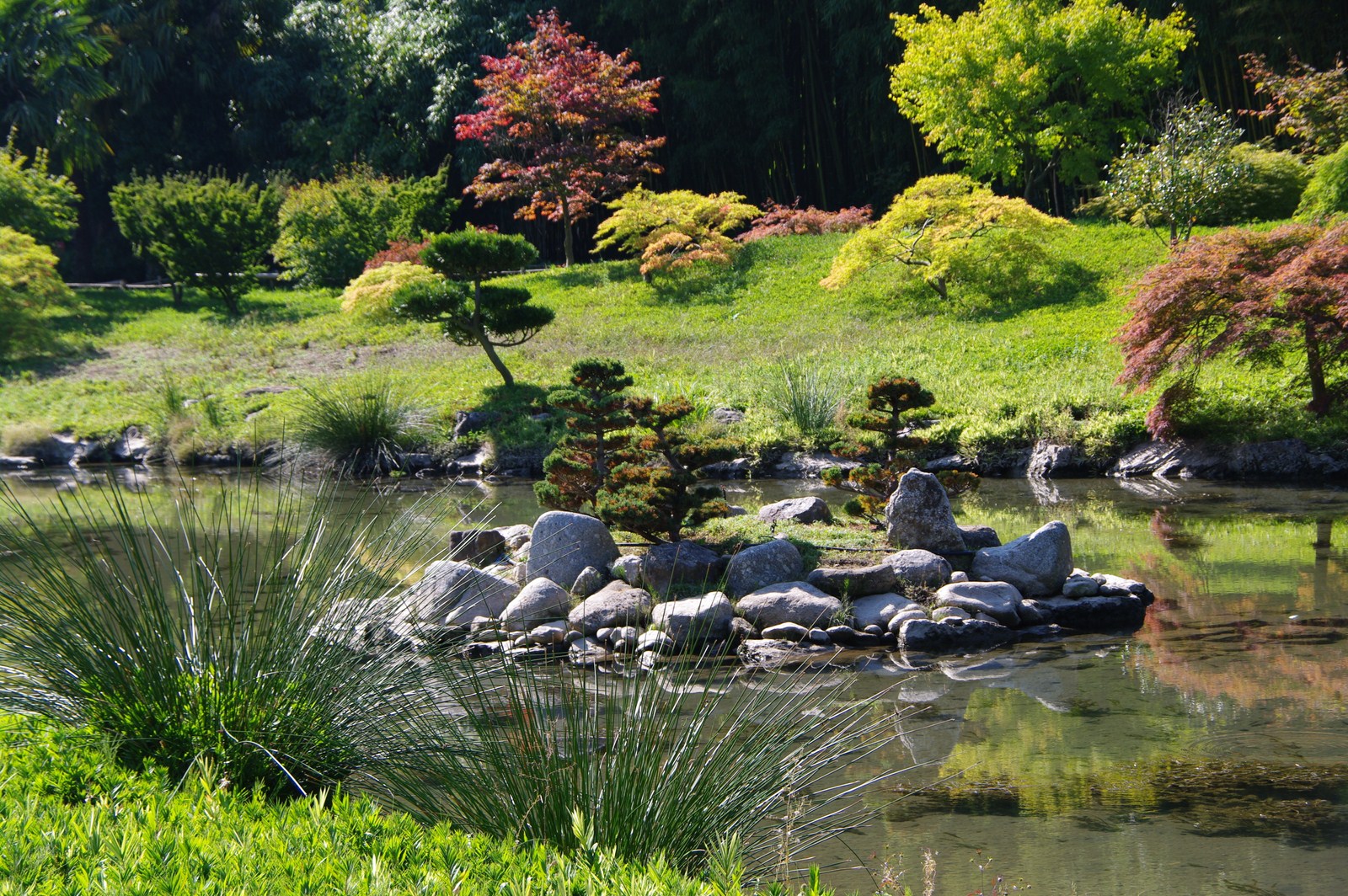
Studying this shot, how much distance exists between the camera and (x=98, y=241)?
1150 inches

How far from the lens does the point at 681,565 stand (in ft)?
22.8

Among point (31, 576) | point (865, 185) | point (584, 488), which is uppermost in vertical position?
point (865, 185)

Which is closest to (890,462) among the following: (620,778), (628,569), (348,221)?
(628,569)

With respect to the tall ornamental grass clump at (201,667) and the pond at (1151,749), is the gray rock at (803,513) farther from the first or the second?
the tall ornamental grass clump at (201,667)

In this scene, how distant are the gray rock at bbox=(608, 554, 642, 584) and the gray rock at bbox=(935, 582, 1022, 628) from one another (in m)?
1.78

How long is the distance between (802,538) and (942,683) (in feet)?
6.78

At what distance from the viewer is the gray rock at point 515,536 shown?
847cm

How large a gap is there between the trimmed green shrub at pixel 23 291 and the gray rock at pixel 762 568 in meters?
16.4

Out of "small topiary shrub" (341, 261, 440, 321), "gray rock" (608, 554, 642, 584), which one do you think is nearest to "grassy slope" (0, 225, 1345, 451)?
"small topiary shrub" (341, 261, 440, 321)

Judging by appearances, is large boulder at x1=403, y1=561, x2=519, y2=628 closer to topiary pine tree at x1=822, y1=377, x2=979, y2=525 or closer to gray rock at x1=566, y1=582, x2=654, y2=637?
gray rock at x1=566, y1=582, x2=654, y2=637

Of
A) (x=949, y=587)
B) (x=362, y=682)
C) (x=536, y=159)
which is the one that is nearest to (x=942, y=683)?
(x=949, y=587)

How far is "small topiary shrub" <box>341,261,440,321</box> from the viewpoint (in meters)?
14.4

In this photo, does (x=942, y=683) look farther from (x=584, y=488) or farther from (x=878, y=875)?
(x=584, y=488)

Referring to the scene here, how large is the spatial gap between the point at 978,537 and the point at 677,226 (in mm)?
12676
